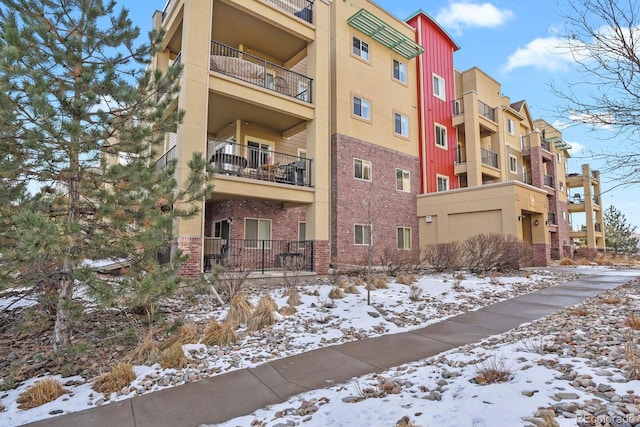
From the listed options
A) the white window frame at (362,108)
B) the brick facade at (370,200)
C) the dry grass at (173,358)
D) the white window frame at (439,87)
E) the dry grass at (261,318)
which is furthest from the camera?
the white window frame at (439,87)

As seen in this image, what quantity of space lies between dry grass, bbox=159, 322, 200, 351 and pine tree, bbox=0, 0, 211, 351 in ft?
2.63

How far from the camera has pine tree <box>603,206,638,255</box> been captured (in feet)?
119

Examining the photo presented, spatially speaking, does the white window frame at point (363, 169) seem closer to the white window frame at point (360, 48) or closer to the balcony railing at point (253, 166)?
the balcony railing at point (253, 166)

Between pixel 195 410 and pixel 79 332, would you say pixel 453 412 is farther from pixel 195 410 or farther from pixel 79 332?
pixel 79 332

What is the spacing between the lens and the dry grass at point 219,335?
5754 mm

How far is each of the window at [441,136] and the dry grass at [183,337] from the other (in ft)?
63.7

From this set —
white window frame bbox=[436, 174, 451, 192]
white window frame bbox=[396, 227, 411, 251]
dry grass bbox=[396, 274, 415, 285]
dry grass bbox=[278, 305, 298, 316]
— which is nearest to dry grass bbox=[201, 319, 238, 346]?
dry grass bbox=[278, 305, 298, 316]

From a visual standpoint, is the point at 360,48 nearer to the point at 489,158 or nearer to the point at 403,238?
the point at 403,238

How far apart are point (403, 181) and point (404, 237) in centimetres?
312

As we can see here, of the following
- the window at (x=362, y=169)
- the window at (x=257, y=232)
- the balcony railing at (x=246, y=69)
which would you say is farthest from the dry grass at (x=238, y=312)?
the window at (x=362, y=169)

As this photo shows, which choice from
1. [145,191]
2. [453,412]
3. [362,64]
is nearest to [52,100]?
[145,191]

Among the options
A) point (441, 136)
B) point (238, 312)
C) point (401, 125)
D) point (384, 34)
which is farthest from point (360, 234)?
point (384, 34)

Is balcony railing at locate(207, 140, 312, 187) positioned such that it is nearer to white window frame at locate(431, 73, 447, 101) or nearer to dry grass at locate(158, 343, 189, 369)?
dry grass at locate(158, 343, 189, 369)

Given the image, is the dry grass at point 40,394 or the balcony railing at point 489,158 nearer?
the dry grass at point 40,394
